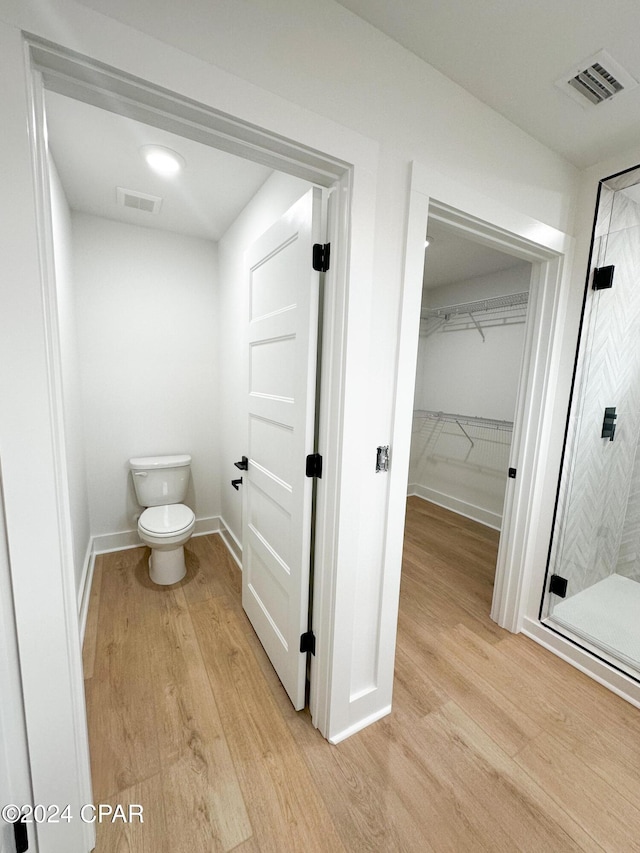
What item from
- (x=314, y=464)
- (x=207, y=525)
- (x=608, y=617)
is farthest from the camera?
(x=207, y=525)

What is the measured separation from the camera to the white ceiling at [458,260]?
269 centimetres

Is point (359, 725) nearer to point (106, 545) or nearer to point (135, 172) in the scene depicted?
point (106, 545)

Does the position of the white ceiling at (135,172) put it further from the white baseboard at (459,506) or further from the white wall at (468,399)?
the white baseboard at (459,506)

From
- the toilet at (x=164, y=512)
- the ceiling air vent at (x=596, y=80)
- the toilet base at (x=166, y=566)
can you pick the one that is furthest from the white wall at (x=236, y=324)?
the ceiling air vent at (x=596, y=80)

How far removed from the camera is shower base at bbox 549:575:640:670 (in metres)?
1.82

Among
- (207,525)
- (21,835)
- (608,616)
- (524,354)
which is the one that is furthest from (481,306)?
(21,835)

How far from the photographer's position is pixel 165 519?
231cm

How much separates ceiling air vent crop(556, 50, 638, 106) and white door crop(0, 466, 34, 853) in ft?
6.92

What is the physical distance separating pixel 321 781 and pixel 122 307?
2846 millimetres

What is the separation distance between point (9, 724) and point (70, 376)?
5.47 ft

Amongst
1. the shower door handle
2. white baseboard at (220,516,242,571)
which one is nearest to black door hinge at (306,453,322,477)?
white baseboard at (220,516,242,571)

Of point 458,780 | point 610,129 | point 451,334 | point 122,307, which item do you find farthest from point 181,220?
point 458,780

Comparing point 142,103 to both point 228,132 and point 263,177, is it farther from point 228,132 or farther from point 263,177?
point 263,177

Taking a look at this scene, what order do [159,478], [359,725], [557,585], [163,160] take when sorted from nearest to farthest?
1. [359,725]
2. [163,160]
3. [557,585]
4. [159,478]
